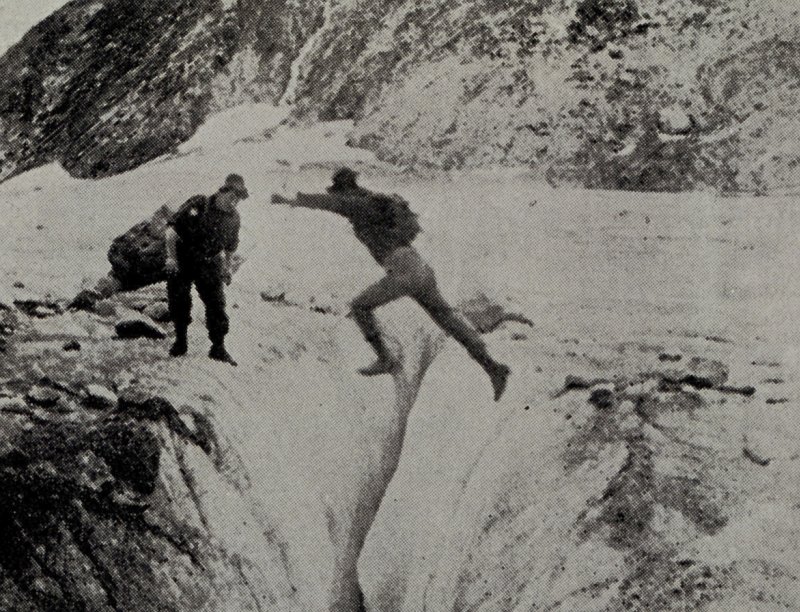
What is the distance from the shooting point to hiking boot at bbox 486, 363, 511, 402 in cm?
509

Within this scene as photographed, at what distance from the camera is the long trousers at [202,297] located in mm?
4824

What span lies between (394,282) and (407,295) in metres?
0.11

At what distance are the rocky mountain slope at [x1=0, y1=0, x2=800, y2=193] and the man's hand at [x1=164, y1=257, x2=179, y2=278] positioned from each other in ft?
5.91

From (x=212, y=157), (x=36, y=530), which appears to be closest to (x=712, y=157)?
(x=212, y=157)

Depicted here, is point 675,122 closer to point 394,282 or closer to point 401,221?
point 401,221

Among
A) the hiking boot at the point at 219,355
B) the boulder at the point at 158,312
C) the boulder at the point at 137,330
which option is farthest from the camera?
the boulder at the point at 158,312

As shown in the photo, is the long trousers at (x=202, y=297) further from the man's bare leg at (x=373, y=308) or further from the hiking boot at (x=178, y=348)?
the man's bare leg at (x=373, y=308)

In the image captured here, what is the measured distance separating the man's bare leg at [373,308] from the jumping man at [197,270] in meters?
0.74

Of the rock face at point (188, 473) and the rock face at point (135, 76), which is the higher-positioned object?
the rock face at point (135, 76)

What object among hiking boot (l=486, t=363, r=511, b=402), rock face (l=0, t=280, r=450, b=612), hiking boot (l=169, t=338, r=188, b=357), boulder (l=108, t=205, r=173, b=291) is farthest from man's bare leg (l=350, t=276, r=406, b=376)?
boulder (l=108, t=205, r=173, b=291)

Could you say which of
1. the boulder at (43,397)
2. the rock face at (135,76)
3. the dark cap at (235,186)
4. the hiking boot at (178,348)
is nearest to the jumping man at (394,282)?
the dark cap at (235,186)

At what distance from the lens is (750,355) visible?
492 cm

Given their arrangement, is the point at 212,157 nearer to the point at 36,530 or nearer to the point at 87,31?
the point at 87,31

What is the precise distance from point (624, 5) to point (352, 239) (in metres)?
2.42
